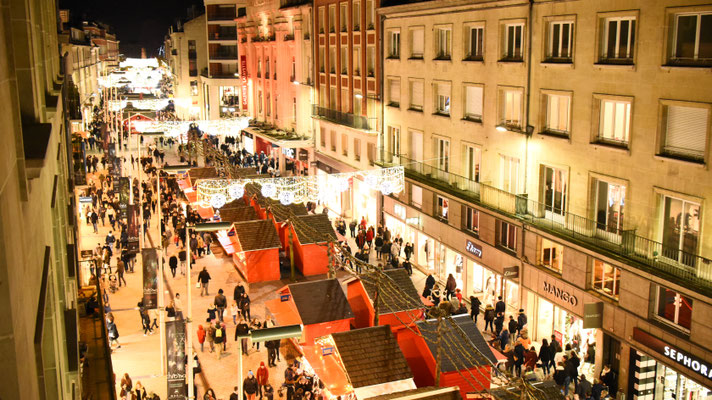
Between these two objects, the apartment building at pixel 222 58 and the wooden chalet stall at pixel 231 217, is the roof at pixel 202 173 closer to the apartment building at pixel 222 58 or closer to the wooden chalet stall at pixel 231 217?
the wooden chalet stall at pixel 231 217

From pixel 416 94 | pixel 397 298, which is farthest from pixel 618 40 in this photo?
pixel 416 94

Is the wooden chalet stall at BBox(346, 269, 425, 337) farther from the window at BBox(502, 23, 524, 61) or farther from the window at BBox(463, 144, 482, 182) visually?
the window at BBox(502, 23, 524, 61)

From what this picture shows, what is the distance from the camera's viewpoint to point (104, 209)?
4844 centimetres

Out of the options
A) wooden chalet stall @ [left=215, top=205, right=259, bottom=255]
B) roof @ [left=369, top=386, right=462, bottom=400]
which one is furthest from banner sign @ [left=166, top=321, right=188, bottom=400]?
wooden chalet stall @ [left=215, top=205, right=259, bottom=255]

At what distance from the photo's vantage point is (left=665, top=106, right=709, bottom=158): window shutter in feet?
66.7

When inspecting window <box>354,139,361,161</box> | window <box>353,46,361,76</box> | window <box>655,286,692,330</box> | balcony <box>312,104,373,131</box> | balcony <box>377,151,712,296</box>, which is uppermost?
window <box>353,46,361,76</box>

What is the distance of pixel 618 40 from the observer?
23.4m

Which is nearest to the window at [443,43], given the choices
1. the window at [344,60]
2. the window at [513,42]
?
the window at [513,42]

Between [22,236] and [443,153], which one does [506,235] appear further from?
[22,236]

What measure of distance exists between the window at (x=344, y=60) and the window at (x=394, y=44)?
662 centimetres

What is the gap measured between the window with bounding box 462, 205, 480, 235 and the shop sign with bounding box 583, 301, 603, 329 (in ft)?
29.4

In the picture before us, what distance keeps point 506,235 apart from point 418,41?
Result: 12669 mm

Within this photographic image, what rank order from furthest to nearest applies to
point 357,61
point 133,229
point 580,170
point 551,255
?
point 357,61 < point 133,229 < point 551,255 < point 580,170

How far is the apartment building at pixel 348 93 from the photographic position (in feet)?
141
